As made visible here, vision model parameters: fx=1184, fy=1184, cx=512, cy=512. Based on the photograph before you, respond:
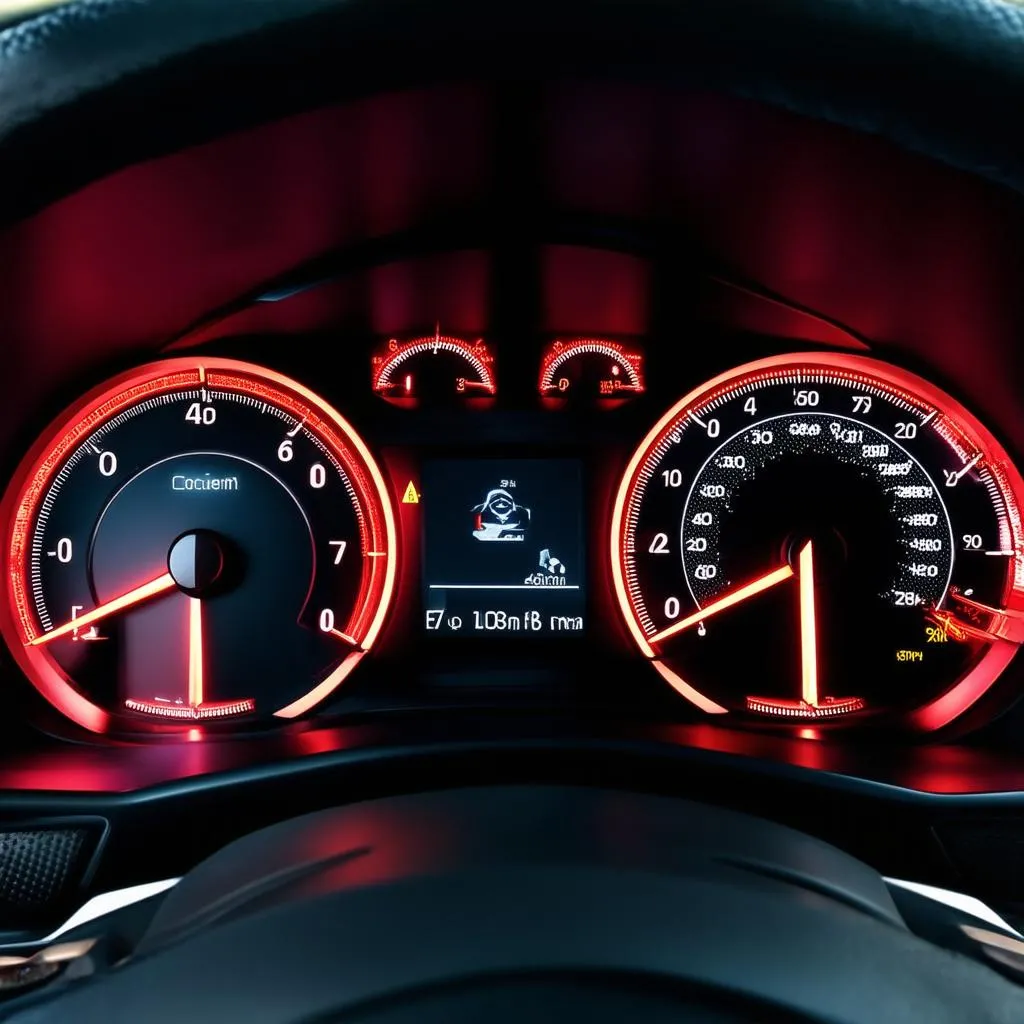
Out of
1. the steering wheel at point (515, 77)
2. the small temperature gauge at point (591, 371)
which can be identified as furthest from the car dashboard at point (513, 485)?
the steering wheel at point (515, 77)

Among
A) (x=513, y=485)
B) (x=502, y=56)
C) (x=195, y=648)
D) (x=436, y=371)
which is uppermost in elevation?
(x=436, y=371)

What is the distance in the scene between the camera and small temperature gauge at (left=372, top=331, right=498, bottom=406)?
2.37 meters

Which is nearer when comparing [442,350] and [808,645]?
[808,645]

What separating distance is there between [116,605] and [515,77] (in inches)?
65.6

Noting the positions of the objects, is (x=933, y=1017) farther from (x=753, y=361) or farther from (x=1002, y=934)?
(x=753, y=361)

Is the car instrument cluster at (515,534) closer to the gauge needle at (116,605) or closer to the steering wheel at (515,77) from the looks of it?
the gauge needle at (116,605)

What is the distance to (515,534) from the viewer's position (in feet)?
7.75

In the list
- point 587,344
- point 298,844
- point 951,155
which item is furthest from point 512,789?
point 587,344

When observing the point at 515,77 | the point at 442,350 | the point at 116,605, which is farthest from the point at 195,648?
the point at 515,77

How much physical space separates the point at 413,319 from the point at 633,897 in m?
1.68

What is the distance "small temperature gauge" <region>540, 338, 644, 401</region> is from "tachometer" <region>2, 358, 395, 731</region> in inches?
15.9

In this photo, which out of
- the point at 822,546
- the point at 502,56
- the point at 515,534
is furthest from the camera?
the point at 515,534

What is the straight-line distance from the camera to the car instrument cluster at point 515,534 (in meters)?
2.26

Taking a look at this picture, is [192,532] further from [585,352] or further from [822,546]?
[822,546]
